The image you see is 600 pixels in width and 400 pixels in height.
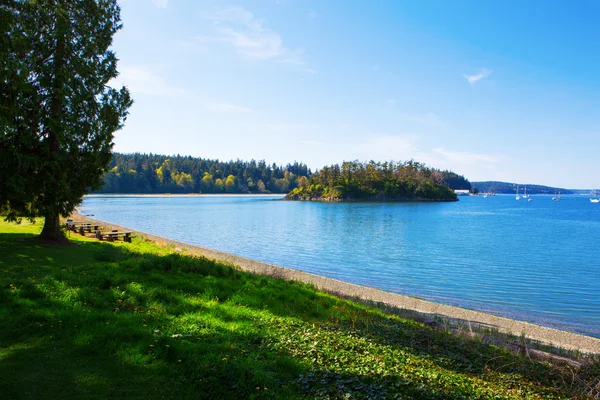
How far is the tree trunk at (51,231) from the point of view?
20.0 meters

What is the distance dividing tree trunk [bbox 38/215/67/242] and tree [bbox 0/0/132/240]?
0.05 meters

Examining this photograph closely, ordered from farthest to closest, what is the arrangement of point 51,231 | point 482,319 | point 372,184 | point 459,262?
point 372,184, point 459,262, point 51,231, point 482,319

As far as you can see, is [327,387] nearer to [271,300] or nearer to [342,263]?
[271,300]

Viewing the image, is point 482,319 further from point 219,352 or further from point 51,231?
point 51,231

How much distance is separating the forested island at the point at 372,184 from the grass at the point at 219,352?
154713 millimetres

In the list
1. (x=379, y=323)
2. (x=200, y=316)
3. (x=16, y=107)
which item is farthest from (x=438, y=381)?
(x=16, y=107)

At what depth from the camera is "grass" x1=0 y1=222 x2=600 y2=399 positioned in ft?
18.1

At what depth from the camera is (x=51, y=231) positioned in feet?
66.3

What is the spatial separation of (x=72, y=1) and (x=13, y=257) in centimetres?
1395

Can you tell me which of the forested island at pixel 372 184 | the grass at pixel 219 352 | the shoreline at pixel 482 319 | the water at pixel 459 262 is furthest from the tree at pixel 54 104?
the forested island at pixel 372 184

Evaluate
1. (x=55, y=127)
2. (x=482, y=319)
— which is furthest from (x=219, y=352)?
(x=55, y=127)

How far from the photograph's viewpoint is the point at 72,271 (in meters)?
12.4

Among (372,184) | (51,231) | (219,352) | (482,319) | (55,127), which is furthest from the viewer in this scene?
(372,184)

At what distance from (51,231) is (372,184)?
157 metres
